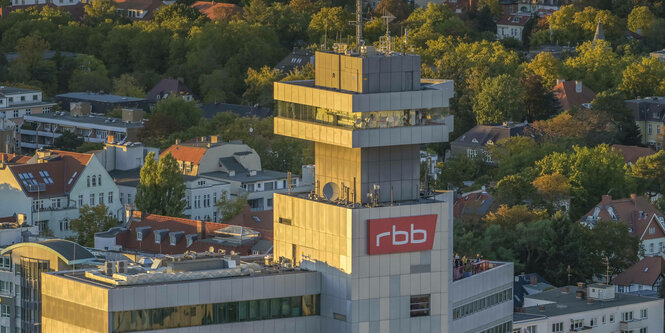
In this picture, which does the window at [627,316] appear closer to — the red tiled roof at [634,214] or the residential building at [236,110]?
the red tiled roof at [634,214]

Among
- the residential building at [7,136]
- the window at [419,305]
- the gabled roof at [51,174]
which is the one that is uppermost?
the window at [419,305]

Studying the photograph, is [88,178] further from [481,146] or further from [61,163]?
[481,146]

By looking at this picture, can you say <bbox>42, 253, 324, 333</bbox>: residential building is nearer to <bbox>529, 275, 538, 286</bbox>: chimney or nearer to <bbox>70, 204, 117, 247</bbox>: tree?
<bbox>529, 275, 538, 286</bbox>: chimney

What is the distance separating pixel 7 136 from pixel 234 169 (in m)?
21.4

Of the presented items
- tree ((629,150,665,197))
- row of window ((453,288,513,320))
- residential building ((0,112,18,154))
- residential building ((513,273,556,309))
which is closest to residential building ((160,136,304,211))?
residential building ((0,112,18,154))

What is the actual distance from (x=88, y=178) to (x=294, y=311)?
62.3m

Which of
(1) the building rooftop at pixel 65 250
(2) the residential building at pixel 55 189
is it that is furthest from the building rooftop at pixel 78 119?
(1) the building rooftop at pixel 65 250

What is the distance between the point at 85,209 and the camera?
140 meters

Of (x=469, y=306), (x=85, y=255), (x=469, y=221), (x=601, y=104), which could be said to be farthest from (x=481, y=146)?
(x=469, y=306)

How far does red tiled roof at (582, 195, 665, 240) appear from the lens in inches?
5861

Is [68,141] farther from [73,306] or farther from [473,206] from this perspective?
[73,306]

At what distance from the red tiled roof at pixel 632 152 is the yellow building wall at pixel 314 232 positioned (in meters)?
89.5

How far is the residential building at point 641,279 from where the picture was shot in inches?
5364

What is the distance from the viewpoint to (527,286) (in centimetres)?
13075
